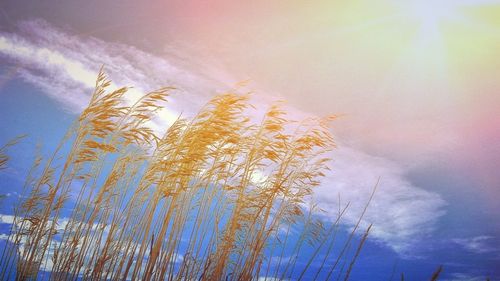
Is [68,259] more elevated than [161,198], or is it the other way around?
[161,198]

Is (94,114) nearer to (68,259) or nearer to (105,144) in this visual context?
(105,144)

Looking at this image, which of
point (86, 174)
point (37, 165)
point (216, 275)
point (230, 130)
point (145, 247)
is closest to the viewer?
point (216, 275)

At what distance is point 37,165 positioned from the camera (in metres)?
5.53

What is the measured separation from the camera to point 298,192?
439 cm

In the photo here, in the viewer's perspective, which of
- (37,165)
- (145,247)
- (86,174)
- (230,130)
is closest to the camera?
(145,247)

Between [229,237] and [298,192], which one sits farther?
[298,192]

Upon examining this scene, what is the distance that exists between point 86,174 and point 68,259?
3.39ft

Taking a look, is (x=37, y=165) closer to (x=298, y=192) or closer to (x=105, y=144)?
(x=105, y=144)

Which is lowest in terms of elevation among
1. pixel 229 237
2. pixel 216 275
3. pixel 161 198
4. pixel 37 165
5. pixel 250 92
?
pixel 216 275

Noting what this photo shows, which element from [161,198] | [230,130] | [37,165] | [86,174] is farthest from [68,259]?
[37,165]

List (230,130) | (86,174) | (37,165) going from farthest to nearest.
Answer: (37,165), (86,174), (230,130)

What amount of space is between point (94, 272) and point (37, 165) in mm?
3248

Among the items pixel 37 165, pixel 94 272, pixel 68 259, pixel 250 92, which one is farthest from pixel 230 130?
pixel 37 165

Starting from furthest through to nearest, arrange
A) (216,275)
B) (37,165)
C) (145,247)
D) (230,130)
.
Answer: (37,165), (230,130), (145,247), (216,275)
